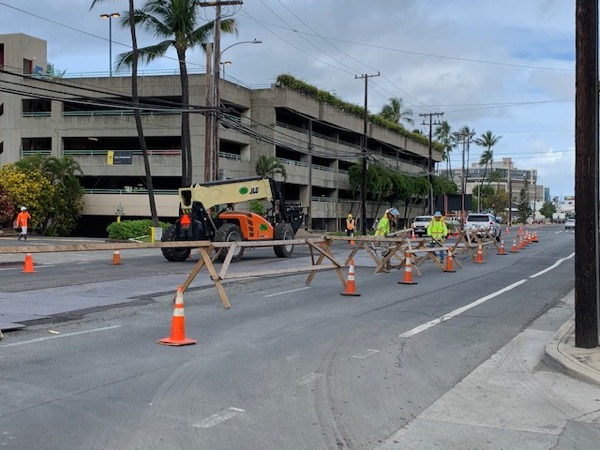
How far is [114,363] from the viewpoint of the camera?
24.4ft

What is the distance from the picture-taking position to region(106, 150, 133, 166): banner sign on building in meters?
44.5

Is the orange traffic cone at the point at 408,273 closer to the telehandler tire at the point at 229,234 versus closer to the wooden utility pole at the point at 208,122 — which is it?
the telehandler tire at the point at 229,234

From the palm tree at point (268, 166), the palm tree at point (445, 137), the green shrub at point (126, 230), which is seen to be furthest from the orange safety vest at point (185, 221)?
the palm tree at point (445, 137)

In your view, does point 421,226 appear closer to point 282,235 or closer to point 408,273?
point 282,235

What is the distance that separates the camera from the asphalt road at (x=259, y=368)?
205 inches

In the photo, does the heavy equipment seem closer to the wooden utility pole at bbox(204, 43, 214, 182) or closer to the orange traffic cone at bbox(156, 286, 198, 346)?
the wooden utility pole at bbox(204, 43, 214, 182)

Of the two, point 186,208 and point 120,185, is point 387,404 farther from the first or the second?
point 120,185

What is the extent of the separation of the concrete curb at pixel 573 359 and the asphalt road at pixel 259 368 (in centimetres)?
75

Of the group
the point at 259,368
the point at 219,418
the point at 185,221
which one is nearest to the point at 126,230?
the point at 185,221

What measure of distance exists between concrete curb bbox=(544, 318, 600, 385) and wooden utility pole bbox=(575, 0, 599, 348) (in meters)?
0.23

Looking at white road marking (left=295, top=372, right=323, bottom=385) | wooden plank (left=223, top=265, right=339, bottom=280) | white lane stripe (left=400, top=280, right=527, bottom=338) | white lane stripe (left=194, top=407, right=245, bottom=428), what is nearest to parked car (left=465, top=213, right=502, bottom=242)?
white lane stripe (left=400, top=280, right=527, bottom=338)

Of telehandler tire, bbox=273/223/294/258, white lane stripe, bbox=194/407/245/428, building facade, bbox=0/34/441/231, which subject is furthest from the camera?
building facade, bbox=0/34/441/231

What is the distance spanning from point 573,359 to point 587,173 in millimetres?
2466

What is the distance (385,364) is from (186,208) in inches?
609
